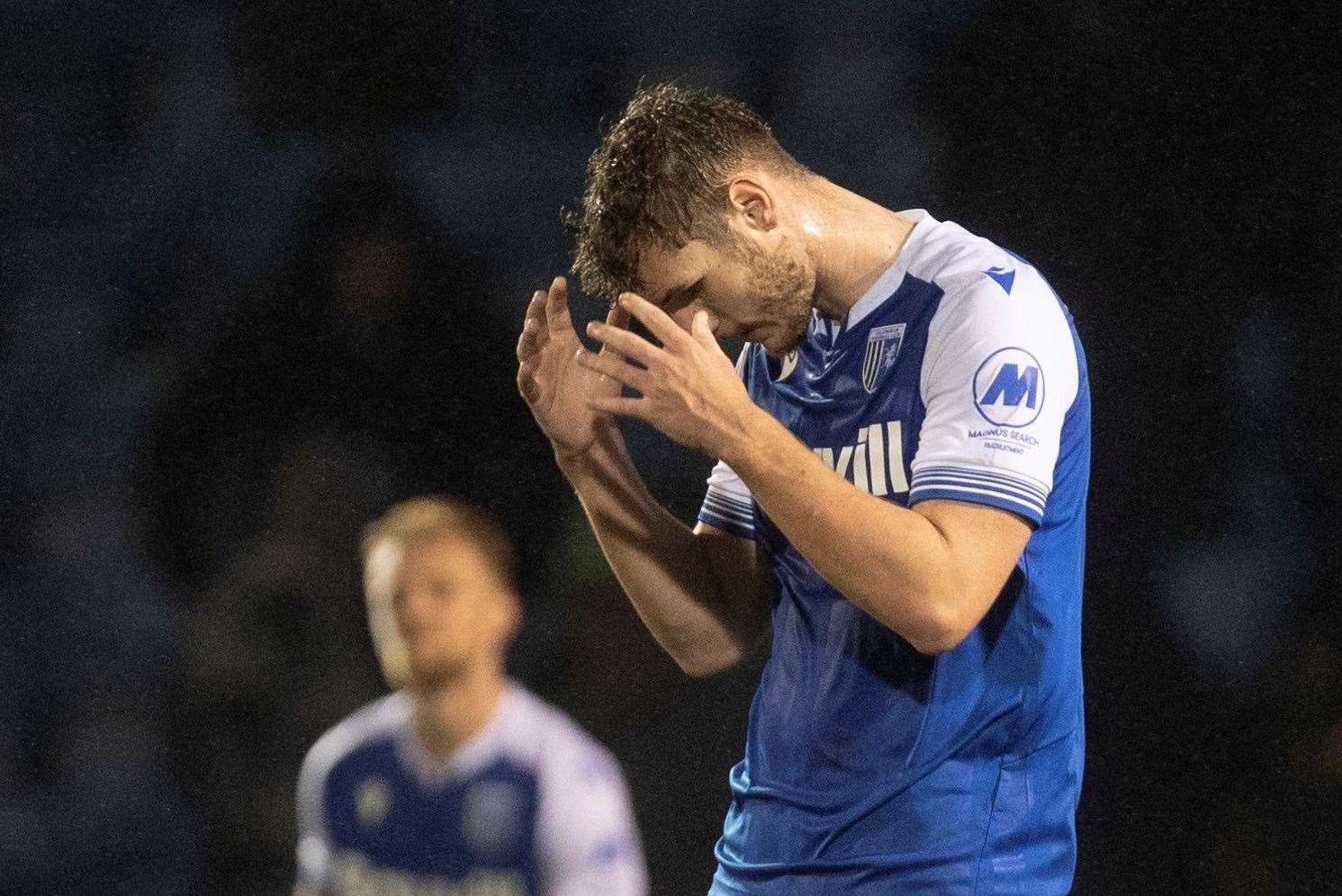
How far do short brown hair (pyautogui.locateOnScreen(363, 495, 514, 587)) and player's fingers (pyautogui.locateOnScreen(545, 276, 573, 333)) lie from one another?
56 cm

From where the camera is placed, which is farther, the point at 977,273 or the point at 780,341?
the point at 780,341

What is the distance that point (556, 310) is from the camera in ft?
3.82

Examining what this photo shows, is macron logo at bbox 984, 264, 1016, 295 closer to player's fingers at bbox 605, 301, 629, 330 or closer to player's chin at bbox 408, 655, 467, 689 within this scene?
player's fingers at bbox 605, 301, 629, 330

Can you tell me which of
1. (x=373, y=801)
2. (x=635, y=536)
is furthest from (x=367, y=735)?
(x=635, y=536)

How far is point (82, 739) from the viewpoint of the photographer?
1.74 m

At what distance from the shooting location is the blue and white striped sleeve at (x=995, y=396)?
91 centimetres

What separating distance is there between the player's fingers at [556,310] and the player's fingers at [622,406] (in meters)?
0.22

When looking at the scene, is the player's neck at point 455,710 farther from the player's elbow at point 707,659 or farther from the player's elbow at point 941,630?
the player's elbow at point 941,630

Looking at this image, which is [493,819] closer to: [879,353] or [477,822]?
[477,822]

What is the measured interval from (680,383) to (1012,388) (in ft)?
0.71

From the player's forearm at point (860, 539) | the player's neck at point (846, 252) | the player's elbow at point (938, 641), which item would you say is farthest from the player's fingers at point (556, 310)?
the player's elbow at point (938, 641)

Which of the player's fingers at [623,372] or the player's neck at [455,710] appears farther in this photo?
the player's neck at [455,710]

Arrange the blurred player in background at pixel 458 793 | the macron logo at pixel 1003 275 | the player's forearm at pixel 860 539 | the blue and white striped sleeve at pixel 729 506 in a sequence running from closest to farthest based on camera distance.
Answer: the player's forearm at pixel 860 539 → the macron logo at pixel 1003 275 → the blurred player in background at pixel 458 793 → the blue and white striped sleeve at pixel 729 506


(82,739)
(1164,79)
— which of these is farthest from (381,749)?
(1164,79)
